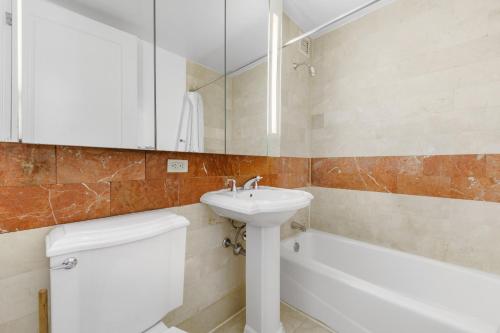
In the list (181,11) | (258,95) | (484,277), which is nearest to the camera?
(181,11)

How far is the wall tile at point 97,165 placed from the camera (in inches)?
31.6

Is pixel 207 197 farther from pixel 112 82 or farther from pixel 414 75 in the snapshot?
pixel 414 75

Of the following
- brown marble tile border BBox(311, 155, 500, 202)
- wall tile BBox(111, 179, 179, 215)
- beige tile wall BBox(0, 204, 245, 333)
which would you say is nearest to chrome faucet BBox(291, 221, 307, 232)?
brown marble tile border BBox(311, 155, 500, 202)

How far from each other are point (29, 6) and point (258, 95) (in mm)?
1215

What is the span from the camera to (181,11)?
1.08 meters

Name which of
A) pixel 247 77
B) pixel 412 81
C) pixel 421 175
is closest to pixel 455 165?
pixel 421 175

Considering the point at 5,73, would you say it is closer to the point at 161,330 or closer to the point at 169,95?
the point at 169,95

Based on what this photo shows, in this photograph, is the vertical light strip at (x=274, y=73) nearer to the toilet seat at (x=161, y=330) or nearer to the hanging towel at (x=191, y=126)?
the hanging towel at (x=191, y=126)

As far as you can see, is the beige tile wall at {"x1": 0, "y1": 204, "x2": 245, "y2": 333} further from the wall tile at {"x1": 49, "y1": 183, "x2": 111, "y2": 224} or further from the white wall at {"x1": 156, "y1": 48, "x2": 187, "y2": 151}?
the white wall at {"x1": 156, "y1": 48, "x2": 187, "y2": 151}

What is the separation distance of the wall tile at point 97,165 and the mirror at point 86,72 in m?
0.08

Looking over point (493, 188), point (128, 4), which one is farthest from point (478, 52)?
point (128, 4)

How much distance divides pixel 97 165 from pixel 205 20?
0.98 m

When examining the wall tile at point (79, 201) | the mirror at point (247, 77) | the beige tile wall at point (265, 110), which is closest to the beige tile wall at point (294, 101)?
the beige tile wall at point (265, 110)

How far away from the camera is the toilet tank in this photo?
0.64m
